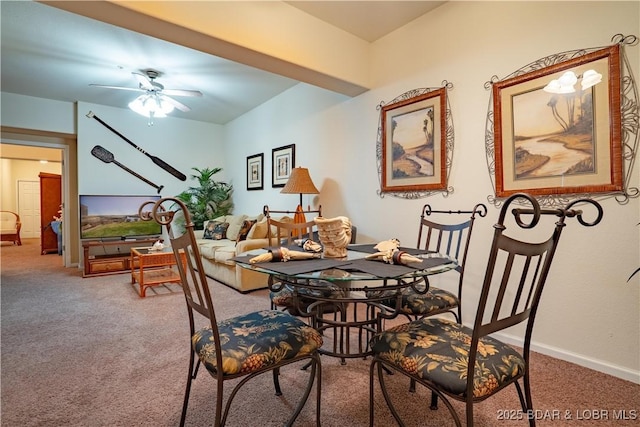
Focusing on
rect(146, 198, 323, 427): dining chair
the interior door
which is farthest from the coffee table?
the interior door

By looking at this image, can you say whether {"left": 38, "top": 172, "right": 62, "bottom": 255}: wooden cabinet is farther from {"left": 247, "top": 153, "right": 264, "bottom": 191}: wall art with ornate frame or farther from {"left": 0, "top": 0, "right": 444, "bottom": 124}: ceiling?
{"left": 247, "top": 153, "right": 264, "bottom": 191}: wall art with ornate frame

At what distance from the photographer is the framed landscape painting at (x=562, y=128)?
1.75 m

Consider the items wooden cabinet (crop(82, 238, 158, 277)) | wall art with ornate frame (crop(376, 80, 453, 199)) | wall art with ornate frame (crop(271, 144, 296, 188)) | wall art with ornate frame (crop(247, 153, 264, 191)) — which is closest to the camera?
wall art with ornate frame (crop(376, 80, 453, 199))

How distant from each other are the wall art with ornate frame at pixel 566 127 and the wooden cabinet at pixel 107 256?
4876 mm

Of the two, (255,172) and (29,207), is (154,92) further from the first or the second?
(29,207)

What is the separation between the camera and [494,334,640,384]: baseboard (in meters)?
1.70

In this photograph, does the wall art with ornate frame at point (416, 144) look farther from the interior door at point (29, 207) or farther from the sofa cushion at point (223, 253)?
the interior door at point (29, 207)

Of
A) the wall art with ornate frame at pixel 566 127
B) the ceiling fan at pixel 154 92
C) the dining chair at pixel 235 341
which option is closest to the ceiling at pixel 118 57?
the ceiling fan at pixel 154 92

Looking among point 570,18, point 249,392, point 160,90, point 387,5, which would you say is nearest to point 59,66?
point 160,90

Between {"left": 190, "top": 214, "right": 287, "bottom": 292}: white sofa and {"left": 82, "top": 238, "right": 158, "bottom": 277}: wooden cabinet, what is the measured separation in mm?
1201

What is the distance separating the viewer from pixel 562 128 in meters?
1.92

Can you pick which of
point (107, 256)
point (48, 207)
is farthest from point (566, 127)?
point (48, 207)

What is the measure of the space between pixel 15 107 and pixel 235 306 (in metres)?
4.69

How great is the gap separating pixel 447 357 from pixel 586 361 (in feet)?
4.84
